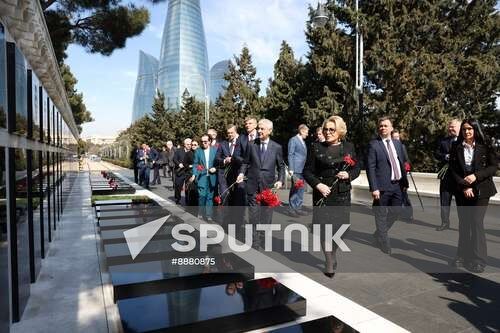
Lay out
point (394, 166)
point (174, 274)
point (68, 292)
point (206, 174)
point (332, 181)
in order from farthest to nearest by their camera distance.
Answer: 1. point (206, 174)
2. point (394, 166)
3. point (332, 181)
4. point (174, 274)
5. point (68, 292)

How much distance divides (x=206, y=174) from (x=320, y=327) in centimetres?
523

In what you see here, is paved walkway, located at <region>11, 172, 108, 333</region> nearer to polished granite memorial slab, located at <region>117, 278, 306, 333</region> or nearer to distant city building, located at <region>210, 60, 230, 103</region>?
polished granite memorial slab, located at <region>117, 278, 306, 333</region>

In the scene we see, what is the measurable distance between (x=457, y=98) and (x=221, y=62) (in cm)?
9938

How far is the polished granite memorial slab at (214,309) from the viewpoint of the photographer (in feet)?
Answer: 10.1

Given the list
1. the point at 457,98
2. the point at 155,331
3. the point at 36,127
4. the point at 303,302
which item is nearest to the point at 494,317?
the point at 303,302

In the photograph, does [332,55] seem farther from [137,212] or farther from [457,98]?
[137,212]

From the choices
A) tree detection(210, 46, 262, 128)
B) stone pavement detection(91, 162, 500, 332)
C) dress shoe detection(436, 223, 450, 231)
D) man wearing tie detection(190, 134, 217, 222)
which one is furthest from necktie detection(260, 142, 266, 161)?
tree detection(210, 46, 262, 128)

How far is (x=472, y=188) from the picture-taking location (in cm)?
488

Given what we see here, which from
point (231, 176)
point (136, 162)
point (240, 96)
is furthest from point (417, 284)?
point (240, 96)

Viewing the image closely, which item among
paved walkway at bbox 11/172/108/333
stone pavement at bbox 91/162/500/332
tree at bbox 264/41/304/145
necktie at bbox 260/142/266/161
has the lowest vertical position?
paved walkway at bbox 11/172/108/333

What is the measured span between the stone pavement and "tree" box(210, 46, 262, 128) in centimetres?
2327

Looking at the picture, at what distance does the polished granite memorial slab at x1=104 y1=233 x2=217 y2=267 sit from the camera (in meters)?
4.81

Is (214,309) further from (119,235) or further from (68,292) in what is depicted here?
(119,235)

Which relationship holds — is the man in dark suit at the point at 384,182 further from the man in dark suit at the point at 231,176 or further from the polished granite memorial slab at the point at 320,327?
the polished granite memorial slab at the point at 320,327
